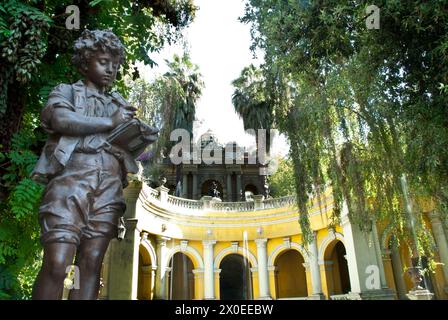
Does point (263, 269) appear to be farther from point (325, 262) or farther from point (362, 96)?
point (362, 96)

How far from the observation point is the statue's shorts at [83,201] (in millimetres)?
2078

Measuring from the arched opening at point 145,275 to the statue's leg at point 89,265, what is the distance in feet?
44.2

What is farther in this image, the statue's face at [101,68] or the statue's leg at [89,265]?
the statue's face at [101,68]

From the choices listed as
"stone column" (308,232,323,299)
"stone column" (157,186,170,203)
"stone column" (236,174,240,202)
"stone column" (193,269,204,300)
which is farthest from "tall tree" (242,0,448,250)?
"stone column" (236,174,240,202)

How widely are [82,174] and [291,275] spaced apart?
20293mm

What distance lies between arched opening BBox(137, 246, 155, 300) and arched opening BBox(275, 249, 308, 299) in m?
7.99

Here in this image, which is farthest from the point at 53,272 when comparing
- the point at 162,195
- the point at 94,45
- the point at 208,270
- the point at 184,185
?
the point at 184,185

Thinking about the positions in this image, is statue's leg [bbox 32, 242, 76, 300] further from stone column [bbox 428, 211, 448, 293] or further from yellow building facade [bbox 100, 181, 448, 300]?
stone column [bbox 428, 211, 448, 293]

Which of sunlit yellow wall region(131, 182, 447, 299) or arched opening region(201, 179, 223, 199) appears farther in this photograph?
arched opening region(201, 179, 223, 199)

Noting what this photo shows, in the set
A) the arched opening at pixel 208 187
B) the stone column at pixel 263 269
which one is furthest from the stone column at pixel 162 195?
the arched opening at pixel 208 187

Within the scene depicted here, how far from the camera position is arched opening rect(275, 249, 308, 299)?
A: 2042 centimetres

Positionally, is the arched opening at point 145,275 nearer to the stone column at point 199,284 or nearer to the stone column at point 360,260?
the stone column at point 199,284

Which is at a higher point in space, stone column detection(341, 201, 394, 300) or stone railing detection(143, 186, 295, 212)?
stone railing detection(143, 186, 295, 212)
